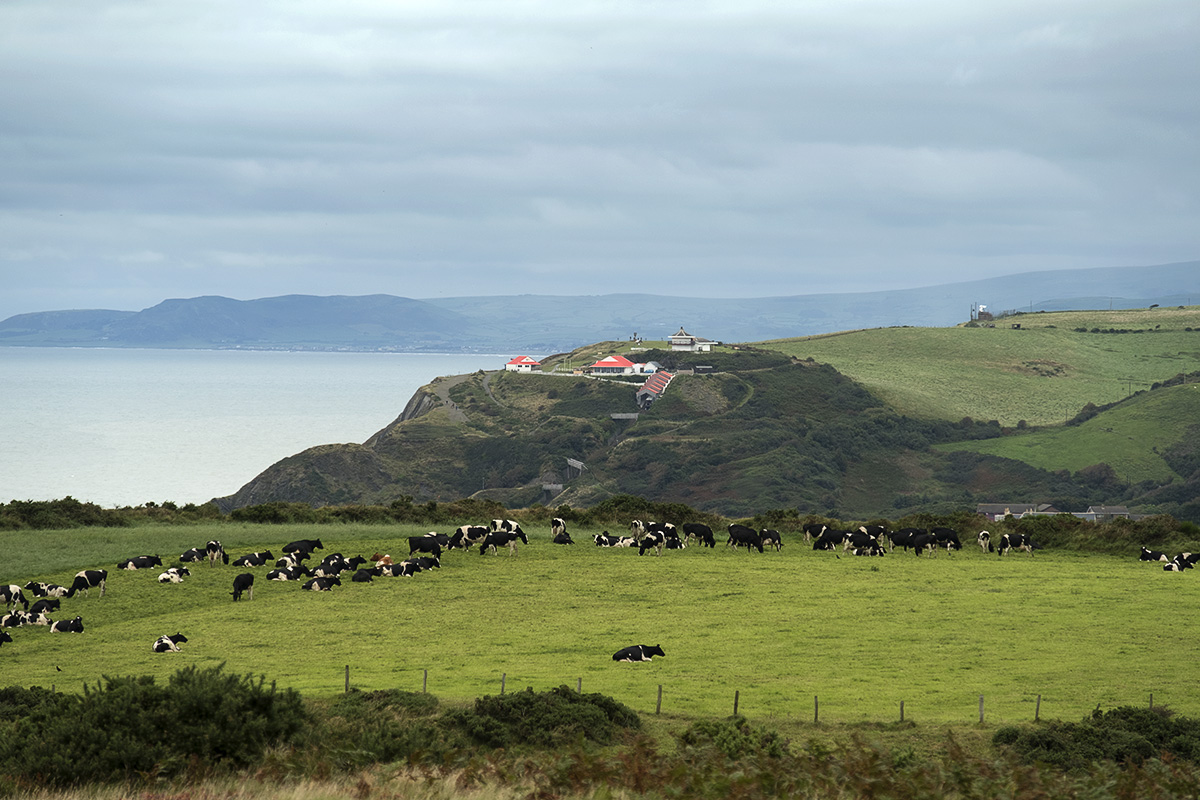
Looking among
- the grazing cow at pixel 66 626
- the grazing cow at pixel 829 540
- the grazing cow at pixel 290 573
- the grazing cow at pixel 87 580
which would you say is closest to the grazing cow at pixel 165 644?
the grazing cow at pixel 66 626

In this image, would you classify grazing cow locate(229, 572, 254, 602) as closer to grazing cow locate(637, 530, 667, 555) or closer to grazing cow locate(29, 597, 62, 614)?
grazing cow locate(29, 597, 62, 614)

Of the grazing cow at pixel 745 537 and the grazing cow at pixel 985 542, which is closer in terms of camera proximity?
the grazing cow at pixel 745 537

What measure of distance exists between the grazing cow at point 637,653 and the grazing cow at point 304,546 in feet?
52.0

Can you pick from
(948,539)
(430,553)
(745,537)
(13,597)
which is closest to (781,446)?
(948,539)

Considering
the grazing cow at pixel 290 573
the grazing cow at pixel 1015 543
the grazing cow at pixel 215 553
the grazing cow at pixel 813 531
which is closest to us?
the grazing cow at pixel 290 573

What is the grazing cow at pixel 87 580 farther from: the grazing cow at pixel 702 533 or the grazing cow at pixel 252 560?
the grazing cow at pixel 702 533

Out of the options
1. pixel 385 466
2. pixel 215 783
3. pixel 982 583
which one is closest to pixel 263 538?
pixel 982 583

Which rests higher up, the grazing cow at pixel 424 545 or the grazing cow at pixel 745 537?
the grazing cow at pixel 424 545

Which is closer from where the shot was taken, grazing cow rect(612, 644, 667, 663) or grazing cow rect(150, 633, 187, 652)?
grazing cow rect(612, 644, 667, 663)

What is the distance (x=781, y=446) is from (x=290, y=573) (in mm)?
133688

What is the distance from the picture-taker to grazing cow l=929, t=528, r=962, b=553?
1566 inches

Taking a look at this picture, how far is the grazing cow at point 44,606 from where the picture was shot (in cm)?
2566

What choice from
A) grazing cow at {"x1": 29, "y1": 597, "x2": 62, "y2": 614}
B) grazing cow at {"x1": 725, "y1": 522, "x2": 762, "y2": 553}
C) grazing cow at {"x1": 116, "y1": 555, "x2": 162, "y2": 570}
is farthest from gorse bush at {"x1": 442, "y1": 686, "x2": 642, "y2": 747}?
grazing cow at {"x1": 725, "y1": 522, "x2": 762, "y2": 553}

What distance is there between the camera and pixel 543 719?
54.1ft
